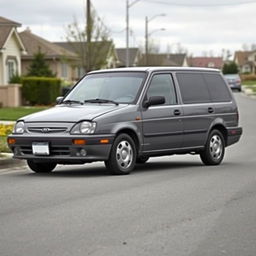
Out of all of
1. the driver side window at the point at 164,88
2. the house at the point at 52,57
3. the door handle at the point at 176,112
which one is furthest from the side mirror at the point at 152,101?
the house at the point at 52,57

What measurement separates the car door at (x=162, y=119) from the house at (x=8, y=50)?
103 ft

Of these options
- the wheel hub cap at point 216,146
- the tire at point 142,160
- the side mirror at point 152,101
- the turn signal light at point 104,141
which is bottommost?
the tire at point 142,160

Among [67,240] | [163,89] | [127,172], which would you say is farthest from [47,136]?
[67,240]

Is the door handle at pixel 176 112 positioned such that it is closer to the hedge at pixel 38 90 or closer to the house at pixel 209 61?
the hedge at pixel 38 90

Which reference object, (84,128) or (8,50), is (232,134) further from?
(8,50)

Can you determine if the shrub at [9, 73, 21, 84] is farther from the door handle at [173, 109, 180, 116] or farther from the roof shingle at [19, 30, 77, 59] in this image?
the door handle at [173, 109, 180, 116]

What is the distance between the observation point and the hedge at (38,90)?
39.6 metres

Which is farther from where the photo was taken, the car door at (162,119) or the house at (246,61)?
the house at (246,61)

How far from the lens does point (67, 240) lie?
7.23 metres

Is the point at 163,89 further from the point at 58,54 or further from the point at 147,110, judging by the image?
the point at 58,54

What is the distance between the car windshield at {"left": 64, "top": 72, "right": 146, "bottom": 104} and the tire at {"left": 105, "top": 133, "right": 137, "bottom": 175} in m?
0.77

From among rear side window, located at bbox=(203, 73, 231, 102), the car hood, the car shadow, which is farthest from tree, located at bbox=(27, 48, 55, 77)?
the car hood

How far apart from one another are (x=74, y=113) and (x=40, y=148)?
2.48 feet

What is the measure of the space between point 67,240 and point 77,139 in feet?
15.6
